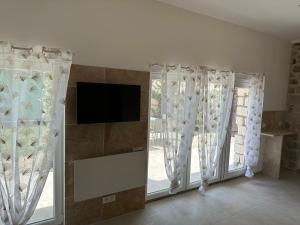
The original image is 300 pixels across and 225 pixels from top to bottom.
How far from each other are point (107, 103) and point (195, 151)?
69.7 inches

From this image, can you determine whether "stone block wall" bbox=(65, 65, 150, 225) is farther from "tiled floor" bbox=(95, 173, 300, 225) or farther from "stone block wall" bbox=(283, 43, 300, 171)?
"stone block wall" bbox=(283, 43, 300, 171)

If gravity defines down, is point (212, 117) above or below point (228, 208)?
above

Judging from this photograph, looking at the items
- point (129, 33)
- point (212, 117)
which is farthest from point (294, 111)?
point (129, 33)

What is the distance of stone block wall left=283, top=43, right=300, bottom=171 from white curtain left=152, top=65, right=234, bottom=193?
6.51ft

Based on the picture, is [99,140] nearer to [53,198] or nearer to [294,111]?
[53,198]

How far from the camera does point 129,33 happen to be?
2910 mm

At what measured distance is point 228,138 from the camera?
429cm

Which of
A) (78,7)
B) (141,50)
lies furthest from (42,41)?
(141,50)

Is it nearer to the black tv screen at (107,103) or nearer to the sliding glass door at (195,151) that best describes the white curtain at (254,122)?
the sliding glass door at (195,151)

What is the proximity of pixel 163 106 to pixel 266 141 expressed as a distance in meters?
2.76

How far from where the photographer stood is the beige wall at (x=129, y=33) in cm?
231

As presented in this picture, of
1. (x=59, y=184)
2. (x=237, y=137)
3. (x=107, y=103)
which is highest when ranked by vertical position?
(x=107, y=103)

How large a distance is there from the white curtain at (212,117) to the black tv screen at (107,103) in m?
1.09

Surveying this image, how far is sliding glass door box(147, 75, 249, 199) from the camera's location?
330cm
